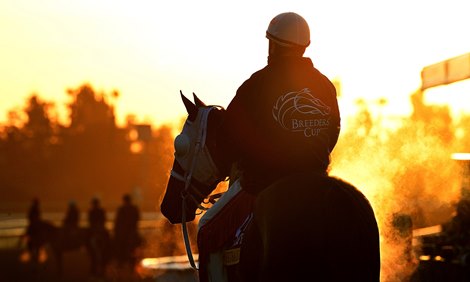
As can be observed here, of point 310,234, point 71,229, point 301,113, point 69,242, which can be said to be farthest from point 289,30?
point 71,229

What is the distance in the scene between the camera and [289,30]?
20.3 ft

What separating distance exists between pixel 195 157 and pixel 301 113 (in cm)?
114

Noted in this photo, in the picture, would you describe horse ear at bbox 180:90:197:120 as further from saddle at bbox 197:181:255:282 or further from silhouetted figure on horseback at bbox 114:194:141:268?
silhouetted figure on horseback at bbox 114:194:141:268

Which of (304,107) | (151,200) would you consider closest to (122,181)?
(151,200)

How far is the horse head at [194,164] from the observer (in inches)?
262

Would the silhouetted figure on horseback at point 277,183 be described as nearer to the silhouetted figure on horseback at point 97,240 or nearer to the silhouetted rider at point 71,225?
the silhouetted figure on horseback at point 97,240

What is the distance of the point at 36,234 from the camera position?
102ft

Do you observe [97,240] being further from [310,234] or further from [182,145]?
[310,234]

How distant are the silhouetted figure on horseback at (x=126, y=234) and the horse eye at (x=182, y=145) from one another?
20.7 metres

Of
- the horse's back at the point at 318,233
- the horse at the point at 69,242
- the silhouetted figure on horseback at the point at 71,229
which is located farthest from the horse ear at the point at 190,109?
the silhouetted figure on horseback at the point at 71,229

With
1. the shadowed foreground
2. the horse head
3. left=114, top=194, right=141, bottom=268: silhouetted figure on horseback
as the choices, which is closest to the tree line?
the shadowed foreground

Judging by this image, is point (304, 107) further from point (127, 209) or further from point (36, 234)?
point (36, 234)

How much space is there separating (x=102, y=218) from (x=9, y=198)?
247 ft

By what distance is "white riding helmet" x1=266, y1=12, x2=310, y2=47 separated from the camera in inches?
243
